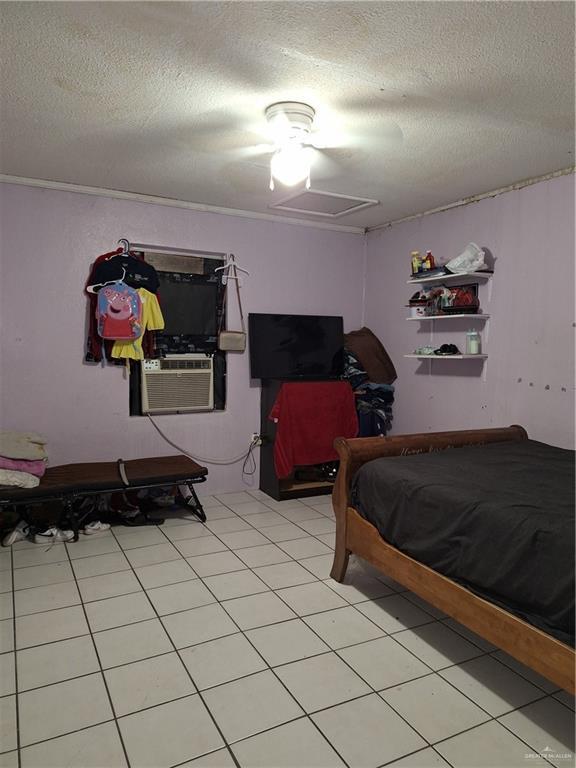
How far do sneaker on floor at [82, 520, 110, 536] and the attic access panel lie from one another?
277cm

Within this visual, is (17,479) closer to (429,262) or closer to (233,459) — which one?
(233,459)

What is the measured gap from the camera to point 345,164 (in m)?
3.18

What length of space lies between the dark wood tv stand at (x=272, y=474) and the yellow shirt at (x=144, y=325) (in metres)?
1.08

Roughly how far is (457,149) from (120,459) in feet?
10.3

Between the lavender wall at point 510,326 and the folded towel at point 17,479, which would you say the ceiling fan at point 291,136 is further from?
the folded towel at point 17,479

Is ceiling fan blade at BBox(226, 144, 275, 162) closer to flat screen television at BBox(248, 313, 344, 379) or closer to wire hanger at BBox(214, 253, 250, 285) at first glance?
wire hanger at BBox(214, 253, 250, 285)

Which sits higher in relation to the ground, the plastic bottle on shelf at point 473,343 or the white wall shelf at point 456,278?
the white wall shelf at point 456,278

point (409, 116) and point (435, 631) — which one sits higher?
point (409, 116)

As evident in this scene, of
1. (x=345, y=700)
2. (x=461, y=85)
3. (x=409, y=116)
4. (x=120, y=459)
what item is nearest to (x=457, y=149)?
(x=409, y=116)

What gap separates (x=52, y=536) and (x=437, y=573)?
2525mm

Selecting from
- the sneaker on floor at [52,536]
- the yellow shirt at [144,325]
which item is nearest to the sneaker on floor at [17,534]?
the sneaker on floor at [52,536]

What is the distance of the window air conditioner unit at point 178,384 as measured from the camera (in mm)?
4168

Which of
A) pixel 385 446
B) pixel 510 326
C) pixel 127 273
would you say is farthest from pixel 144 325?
pixel 510 326

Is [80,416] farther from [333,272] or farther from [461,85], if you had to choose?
[461,85]
